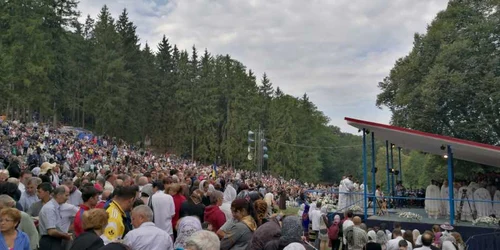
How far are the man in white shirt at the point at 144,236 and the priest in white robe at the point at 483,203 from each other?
1493 cm

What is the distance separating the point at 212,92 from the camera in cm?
7056

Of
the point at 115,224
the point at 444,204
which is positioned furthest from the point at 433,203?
the point at 115,224

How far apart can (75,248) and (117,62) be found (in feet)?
191

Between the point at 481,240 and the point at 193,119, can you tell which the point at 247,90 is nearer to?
the point at 193,119

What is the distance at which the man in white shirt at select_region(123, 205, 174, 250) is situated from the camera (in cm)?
470

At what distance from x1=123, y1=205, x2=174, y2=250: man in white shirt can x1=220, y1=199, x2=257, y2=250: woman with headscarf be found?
74 centimetres

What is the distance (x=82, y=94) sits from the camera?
62.5 metres

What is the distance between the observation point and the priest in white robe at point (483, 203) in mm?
16625

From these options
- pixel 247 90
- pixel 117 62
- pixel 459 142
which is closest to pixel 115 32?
pixel 117 62

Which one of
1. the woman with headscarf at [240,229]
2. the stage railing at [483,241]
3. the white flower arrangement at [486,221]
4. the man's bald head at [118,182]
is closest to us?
the woman with headscarf at [240,229]

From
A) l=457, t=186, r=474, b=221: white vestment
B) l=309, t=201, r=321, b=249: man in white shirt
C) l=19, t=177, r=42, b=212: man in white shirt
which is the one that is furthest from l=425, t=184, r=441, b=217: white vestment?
l=19, t=177, r=42, b=212: man in white shirt

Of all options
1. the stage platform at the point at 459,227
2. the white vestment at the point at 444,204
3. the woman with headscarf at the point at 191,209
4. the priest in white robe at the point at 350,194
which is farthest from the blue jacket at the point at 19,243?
the white vestment at the point at 444,204

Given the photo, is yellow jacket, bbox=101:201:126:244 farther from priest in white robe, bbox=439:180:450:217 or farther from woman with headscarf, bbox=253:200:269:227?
priest in white robe, bbox=439:180:450:217

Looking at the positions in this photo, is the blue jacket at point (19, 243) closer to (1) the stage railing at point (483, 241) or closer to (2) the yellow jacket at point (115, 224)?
(2) the yellow jacket at point (115, 224)
